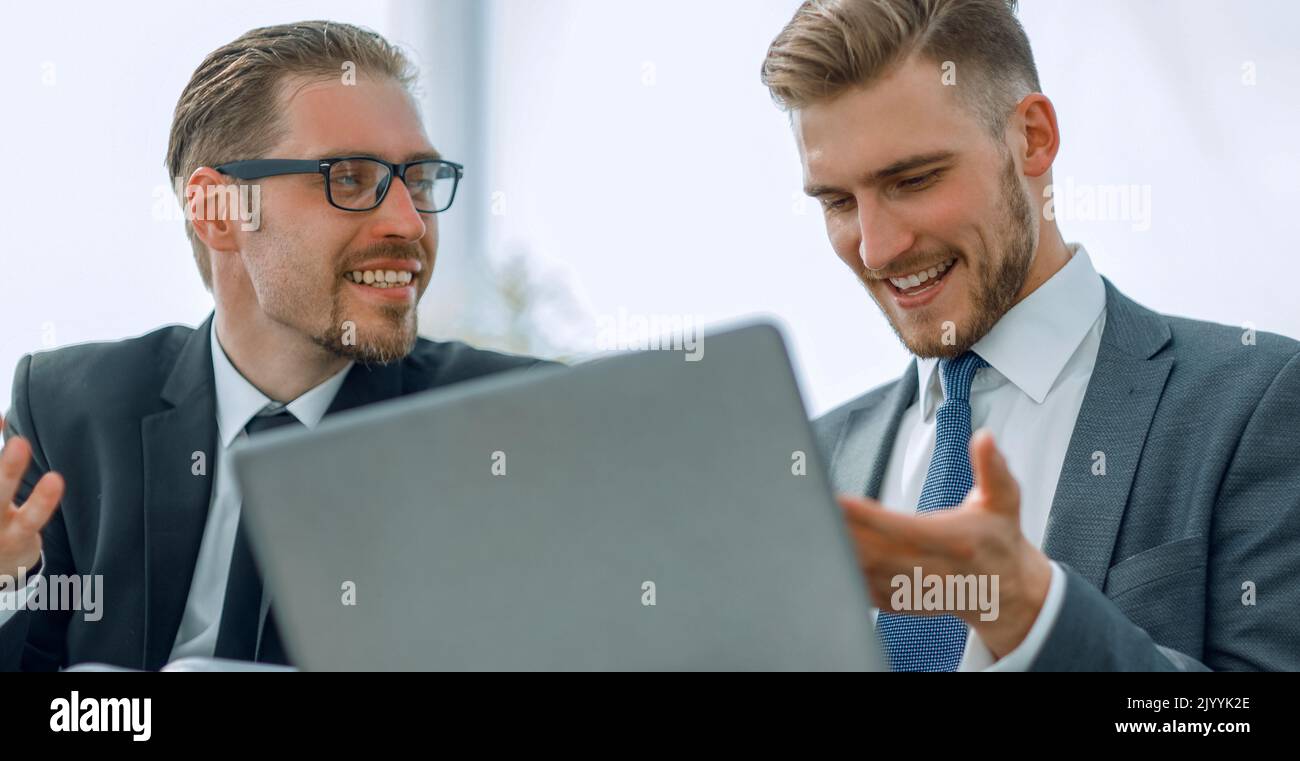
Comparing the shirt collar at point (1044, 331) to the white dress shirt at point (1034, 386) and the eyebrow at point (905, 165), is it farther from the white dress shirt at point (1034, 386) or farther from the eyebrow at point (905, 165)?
the eyebrow at point (905, 165)

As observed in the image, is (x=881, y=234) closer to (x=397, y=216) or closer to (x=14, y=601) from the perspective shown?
(x=397, y=216)

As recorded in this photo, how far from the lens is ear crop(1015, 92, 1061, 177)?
5.94 ft

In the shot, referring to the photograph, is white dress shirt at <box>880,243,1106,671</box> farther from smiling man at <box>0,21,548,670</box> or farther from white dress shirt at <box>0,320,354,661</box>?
white dress shirt at <box>0,320,354,661</box>

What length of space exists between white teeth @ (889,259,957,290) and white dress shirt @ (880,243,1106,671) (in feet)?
0.42

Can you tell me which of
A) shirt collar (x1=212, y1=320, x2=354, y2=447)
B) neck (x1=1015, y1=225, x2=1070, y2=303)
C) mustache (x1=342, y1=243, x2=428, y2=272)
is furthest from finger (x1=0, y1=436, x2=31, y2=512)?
neck (x1=1015, y1=225, x2=1070, y2=303)

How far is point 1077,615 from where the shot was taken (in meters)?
0.82

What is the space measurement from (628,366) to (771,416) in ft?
0.30

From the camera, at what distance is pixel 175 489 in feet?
5.48

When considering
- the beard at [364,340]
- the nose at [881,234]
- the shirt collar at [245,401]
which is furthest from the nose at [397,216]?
the nose at [881,234]

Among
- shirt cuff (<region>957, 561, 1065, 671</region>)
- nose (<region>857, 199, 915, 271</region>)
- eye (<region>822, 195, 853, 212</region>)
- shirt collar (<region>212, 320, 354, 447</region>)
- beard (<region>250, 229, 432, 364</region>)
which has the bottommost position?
shirt cuff (<region>957, 561, 1065, 671</region>)

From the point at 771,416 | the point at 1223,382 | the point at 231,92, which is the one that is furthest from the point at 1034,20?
the point at 771,416

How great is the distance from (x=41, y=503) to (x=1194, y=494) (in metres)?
1.35

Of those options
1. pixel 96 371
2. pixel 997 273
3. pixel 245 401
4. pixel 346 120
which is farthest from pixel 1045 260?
pixel 96 371
